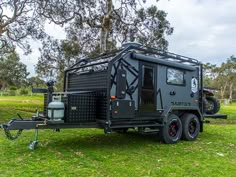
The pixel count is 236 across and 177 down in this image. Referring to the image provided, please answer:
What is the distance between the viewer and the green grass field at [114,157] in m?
5.05

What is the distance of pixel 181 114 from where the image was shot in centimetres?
873

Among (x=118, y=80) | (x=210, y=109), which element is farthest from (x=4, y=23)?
(x=210, y=109)

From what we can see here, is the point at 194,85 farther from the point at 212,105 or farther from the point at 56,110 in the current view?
the point at 56,110

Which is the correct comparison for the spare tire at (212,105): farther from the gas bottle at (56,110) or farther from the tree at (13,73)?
the tree at (13,73)

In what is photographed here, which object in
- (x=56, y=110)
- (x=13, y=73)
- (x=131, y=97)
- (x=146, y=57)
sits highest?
(x=13, y=73)

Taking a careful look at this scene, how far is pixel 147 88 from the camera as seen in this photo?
746 centimetres

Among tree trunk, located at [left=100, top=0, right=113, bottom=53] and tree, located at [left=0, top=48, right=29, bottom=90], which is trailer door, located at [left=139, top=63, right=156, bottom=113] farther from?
tree, located at [left=0, top=48, right=29, bottom=90]

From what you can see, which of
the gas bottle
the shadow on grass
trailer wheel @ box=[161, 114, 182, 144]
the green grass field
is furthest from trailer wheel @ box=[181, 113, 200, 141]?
the gas bottle

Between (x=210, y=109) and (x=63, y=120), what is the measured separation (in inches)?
242

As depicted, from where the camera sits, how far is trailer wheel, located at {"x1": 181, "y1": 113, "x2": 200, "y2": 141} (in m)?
8.52

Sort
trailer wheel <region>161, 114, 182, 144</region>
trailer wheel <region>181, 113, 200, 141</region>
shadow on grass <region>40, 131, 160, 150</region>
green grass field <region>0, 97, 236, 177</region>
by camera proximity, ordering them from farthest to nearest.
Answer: trailer wheel <region>181, 113, 200, 141</region>, trailer wheel <region>161, 114, 182, 144</region>, shadow on grass <region>40, 131, 160, 150</region>, green grass field <region>0, 97, 236, 177</region>

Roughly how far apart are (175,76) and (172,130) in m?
1.62

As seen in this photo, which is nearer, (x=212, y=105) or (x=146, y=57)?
(x=146, y=57)

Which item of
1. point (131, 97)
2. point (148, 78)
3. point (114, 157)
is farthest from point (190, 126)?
point (114, 157)
